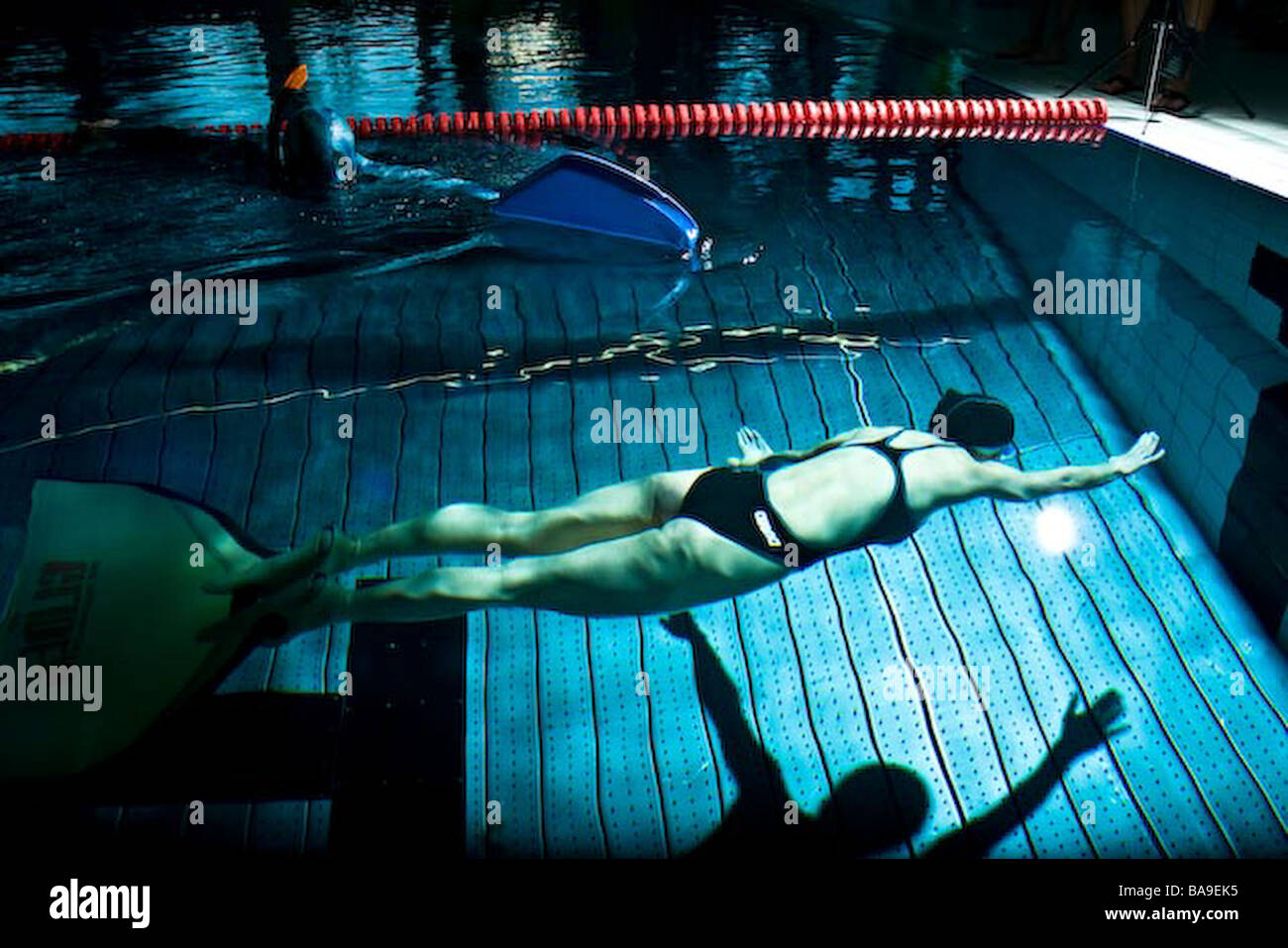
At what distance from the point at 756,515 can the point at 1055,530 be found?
0.65 metres

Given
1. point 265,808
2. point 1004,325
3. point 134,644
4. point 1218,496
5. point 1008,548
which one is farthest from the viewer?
point 1004,325

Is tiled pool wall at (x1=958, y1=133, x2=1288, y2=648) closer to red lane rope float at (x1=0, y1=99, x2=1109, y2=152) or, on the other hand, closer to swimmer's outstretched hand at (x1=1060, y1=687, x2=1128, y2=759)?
swimmer's outstretched hand at (x1=1060, y1=687, x2=1128, y2=759)

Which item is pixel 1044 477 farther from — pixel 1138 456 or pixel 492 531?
pixel 492 531

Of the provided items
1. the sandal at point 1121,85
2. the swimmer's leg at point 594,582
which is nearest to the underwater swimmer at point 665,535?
the swimmer's leg at point 594,582

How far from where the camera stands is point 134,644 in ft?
6.23

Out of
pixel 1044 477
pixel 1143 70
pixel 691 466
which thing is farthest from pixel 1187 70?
pixel 691 466

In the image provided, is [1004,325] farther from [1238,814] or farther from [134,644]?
[134,644]

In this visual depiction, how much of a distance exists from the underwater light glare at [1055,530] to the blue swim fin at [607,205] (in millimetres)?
1775

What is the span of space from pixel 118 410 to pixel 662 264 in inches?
70.4

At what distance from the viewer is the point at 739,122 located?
18.5 feet

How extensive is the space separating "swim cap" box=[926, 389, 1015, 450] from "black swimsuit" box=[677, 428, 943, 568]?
0.73ft

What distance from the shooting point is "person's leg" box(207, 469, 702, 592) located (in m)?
2.10

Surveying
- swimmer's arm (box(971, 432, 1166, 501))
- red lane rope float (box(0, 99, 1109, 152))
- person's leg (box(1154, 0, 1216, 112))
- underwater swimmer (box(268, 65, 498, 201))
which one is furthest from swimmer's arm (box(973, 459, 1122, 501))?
red lane rope float (box(0, 99, 1109, 152))

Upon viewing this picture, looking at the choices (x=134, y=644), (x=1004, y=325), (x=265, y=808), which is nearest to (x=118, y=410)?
(x=134, y=644)
